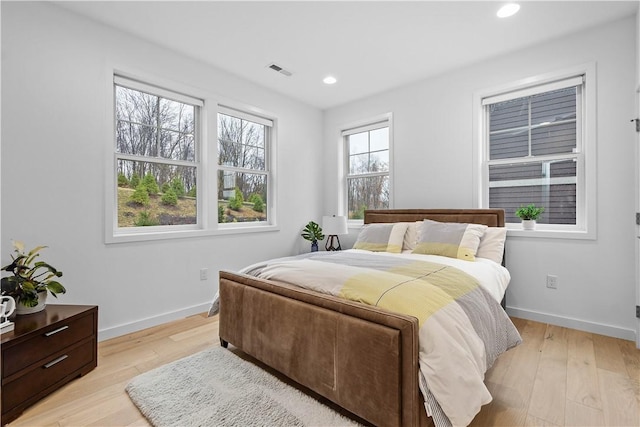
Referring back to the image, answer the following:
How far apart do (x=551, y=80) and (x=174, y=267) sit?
3.96 m

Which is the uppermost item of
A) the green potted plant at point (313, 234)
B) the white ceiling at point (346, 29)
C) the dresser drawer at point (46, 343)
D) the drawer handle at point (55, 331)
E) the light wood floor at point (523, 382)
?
the white ceiling at point (346, 29)

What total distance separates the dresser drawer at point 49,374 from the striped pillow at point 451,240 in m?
2.66

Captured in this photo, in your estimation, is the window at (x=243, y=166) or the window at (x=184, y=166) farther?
the window at (x=243, y=166)

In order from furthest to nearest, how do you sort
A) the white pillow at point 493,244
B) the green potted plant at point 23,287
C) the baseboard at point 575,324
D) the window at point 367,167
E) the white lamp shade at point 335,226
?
1. the window at point 367,167
2. the white lamp shade at point 335,226
3. the white pillow at point 493,244
4. the baseboard at point 575,324
5. the green potted plant at point 23,287

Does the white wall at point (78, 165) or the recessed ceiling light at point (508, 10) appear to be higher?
the recessed ceiling light at point (508, 10)

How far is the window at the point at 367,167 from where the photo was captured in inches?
162

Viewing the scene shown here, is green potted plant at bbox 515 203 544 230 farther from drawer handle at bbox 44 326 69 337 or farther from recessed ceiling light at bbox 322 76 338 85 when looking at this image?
drawer handle at bbox 44 326 69 337

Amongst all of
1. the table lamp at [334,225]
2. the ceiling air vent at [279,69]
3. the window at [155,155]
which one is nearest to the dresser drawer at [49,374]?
the window at [155,155]

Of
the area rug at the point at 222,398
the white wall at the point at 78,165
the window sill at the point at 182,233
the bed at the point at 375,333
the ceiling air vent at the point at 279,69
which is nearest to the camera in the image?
the bed at the point at 375,333

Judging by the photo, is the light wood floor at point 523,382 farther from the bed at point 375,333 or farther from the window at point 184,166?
the window at point 184,166

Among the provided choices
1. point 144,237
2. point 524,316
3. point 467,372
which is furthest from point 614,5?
point 144,237

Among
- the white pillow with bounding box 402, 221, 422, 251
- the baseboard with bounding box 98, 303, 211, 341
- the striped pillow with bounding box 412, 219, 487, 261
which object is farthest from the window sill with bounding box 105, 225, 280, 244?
the striped pillow with bounding box 412, 219, 487, 261

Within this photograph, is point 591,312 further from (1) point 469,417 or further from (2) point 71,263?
(2) point 71,263

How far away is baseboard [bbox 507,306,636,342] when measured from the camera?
2.49 metres
